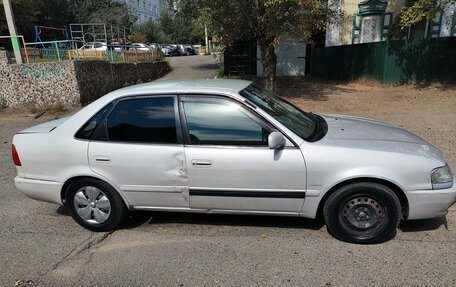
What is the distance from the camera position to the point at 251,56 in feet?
63.8

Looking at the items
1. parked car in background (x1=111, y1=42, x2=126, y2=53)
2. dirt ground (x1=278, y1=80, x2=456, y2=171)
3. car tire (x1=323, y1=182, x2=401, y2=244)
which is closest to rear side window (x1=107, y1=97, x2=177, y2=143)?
car tire (x1=323, y1=182, x2=401, y2=244)

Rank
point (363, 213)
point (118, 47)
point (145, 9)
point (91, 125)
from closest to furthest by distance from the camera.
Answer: point (363, 213) < point (91, 125) < point (118, 47) < point (145, 9)

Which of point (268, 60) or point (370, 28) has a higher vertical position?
point (370, 28)

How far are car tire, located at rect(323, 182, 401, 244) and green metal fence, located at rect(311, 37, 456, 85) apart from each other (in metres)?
13.5

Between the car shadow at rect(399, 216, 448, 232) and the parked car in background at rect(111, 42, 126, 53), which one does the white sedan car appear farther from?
the parked car in background at rect(111, 42, 126, 53)

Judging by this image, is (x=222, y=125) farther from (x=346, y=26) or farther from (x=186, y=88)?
(x=346, y=26)

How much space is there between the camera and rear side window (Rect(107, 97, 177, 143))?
3.82 meters

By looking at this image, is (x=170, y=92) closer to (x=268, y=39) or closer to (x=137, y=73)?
(x=268, y=39)

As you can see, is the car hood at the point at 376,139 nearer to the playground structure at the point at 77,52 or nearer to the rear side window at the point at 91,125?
the rear side window at the point at 91,125

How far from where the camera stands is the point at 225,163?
362 cm

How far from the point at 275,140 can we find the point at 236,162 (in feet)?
1.38

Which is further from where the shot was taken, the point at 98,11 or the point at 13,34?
the point at 98,11

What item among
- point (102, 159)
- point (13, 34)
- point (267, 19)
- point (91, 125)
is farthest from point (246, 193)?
point (13, 34)

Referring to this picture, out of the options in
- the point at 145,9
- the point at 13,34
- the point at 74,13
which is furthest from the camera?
the point at 145,9
